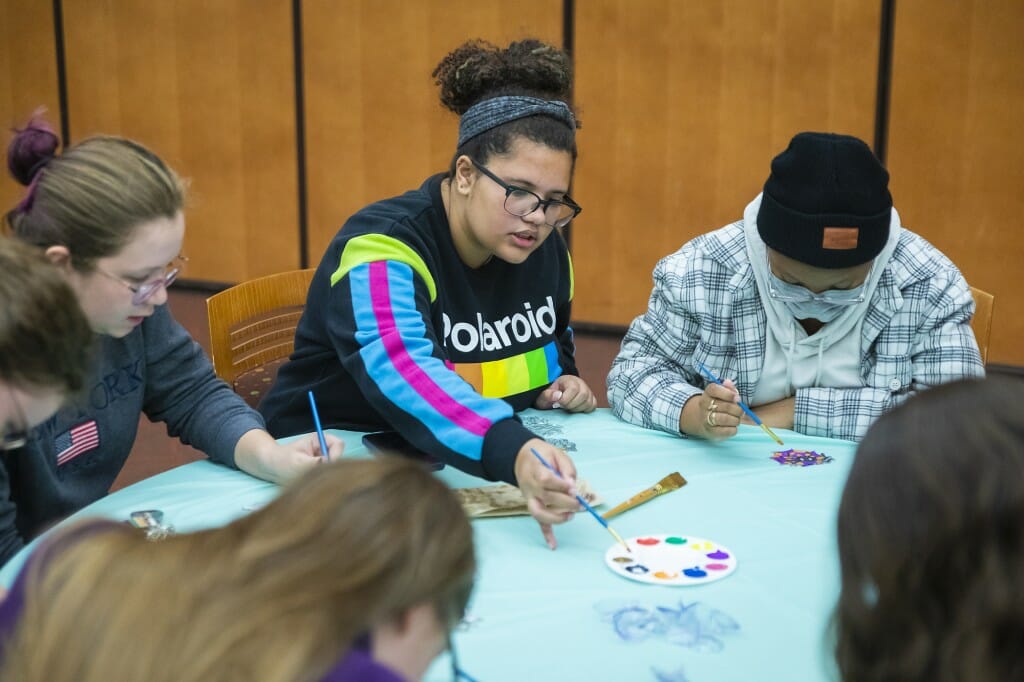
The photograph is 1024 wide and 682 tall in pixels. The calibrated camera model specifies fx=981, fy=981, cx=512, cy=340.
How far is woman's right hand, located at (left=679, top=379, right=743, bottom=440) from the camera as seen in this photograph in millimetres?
1784

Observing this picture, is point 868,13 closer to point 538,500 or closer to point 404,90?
point 404,90

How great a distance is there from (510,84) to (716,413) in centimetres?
76

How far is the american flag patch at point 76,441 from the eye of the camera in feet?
5.38

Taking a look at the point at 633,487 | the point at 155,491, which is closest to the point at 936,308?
the point at 633,487

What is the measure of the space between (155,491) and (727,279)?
46.1 inches

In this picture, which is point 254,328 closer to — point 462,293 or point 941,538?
→ point 462,293

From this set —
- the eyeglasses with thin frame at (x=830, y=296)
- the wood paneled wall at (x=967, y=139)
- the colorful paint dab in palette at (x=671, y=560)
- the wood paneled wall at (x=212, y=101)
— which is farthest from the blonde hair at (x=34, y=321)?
the wood paneled wall at (x=212, y=101)

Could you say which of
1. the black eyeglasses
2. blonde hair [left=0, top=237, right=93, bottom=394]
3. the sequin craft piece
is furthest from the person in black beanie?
blonde hair [left=0, top=237, right=93, bottom=394]

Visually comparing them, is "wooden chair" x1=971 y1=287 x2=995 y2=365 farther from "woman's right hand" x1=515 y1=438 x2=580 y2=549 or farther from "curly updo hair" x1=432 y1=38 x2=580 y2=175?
"woman's right hand" x1=515 y1=438 x2=580 y2=549

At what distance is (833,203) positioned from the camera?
1782mm

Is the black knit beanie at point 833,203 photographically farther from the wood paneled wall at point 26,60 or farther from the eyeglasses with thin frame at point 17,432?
the wood paneled wall at point 26,60

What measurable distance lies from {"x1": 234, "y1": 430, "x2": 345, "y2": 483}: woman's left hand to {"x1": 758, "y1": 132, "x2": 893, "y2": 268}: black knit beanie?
0.92 meters

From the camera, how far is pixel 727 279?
6.64 ft

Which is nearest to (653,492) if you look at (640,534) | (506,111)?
(640,534)
